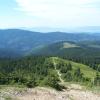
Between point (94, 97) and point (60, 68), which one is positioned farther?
point (60, 68)

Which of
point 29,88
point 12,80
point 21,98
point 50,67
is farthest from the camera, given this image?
point 50,67

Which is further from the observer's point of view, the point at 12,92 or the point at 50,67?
the point at 50,67

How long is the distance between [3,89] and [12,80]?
56.0ft

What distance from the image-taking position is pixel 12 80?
82812 millimetres

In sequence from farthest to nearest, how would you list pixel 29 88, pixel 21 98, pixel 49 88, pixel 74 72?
pixel 74 72 < pixel 49 88 < pixel 29 88 < pixel 21 98

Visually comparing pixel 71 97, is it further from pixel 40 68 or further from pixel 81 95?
pixel 40 68

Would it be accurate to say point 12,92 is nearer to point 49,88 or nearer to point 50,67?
point 49,88

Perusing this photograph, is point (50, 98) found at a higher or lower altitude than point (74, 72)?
higher

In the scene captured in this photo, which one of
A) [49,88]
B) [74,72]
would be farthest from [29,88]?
[74,72]

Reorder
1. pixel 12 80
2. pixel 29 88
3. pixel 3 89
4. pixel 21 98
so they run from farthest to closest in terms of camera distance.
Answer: pixel 12 80, pixel 29 88, pixel 3 89, pixel 21 98

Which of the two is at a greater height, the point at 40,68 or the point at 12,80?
the point at 12,80

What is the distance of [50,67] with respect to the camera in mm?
193000

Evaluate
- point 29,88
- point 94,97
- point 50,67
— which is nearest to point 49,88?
point 29,88

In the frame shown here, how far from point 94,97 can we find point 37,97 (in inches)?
674
